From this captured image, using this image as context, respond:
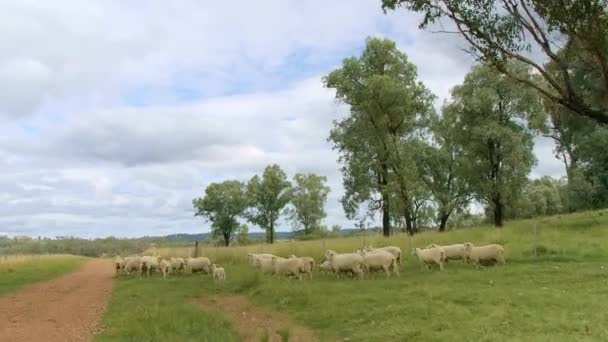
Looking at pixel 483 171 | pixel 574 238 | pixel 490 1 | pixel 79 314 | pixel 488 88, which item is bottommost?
pixel 79 314

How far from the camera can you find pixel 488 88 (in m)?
40.6

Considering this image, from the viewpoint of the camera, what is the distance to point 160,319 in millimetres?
14461

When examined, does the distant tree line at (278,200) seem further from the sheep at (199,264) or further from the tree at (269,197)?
the sheep at (199,264)

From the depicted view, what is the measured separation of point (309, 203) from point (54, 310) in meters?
61.0

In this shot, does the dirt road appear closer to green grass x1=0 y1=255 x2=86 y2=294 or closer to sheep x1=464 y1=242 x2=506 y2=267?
green grass x1=0 y1=255 x2=86 y2=294

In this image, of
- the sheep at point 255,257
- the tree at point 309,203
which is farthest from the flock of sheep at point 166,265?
the tree at point 309,203

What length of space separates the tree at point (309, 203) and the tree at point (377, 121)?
3870 cm

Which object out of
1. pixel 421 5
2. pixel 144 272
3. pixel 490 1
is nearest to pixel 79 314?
pixel 144 272

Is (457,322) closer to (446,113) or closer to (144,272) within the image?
(144,272)

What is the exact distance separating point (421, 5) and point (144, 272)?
63.0 ft

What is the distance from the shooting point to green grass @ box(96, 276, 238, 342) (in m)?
12.9

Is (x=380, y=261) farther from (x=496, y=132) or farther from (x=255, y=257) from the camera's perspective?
(x=496, y=132)

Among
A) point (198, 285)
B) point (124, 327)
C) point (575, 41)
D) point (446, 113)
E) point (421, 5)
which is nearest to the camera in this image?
point (124, 327)

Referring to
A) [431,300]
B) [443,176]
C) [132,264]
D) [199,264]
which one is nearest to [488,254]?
[431,300]
